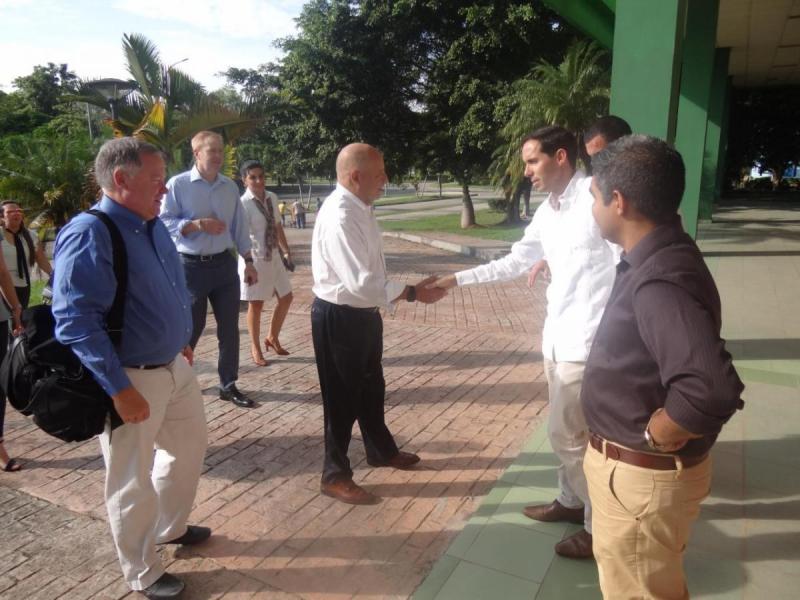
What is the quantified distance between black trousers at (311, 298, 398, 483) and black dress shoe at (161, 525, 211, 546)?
0.72 metres

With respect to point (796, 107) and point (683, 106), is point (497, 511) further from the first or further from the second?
point (796, 107)

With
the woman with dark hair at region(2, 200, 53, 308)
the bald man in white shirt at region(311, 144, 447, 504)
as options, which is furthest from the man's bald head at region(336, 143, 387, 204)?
the woman with dark hair at region(2, 200, 53, 308)

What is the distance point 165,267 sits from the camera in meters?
2.62

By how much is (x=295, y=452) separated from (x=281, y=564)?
1227mm

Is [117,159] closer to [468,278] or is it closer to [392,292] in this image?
[392,292]

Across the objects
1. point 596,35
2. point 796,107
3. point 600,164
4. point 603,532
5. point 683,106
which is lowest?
point 603,532

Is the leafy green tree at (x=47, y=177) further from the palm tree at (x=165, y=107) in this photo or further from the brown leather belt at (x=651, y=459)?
the brown leather belt at (x=651, y=459)

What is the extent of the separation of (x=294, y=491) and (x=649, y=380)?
2.49 meters

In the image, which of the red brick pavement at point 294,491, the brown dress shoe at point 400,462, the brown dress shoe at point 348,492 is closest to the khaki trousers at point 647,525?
the red brick pavement at point 294,491

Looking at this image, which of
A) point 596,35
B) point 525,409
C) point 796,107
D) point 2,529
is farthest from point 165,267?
point 796,107

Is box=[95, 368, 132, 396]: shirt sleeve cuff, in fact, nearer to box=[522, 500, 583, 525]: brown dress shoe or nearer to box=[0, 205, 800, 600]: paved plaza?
box=[0, 205, 800, 600]: paved plaza

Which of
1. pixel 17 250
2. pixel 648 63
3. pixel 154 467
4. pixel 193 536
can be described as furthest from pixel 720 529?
pixel 17 250

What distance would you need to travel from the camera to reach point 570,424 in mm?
2703

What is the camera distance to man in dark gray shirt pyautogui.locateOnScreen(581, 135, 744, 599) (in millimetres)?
1526
